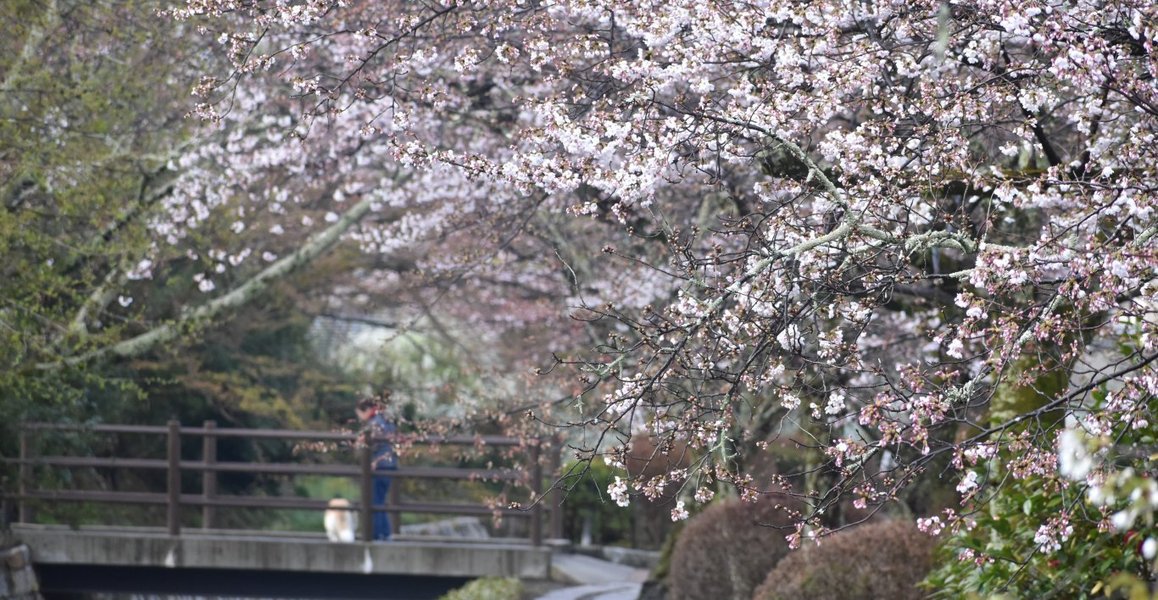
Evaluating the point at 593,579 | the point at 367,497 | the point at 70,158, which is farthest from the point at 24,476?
the point at 593,579

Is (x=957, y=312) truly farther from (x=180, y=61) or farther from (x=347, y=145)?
(x=180, y=61)

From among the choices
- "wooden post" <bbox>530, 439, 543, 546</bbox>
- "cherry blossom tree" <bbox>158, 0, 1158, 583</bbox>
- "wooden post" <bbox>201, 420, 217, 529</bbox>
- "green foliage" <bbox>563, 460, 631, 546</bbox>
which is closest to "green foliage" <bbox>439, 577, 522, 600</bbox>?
"wooden post" <bbox>530, 439, 543, 546</bbox>

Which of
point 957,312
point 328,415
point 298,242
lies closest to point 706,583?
point 957,312

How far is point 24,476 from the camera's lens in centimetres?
1374

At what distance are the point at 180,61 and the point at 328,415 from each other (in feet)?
30.3

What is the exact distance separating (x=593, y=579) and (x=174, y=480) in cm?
455

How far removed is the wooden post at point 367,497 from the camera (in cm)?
1331

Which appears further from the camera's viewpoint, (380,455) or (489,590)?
(380,455)

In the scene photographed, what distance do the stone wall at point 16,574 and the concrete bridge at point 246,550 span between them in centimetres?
18

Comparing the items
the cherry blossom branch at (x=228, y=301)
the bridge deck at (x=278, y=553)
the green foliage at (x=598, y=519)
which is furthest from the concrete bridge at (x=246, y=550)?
the green foliage at (x=598, y=519)

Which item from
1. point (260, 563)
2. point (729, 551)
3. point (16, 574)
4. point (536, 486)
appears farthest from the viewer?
point (260, 563)

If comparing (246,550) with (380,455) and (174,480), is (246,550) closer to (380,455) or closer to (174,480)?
(174,480)

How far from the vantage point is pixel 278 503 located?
13523mm

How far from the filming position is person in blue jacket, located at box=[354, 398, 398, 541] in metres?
12.6
